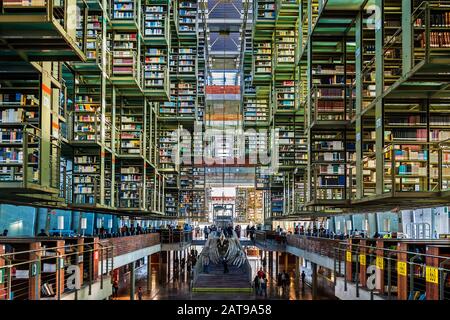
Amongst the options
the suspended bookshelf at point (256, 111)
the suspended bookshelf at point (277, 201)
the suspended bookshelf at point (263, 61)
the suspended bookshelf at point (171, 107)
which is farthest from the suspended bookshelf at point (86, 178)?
the suspended bookshelf at point (277, 201)

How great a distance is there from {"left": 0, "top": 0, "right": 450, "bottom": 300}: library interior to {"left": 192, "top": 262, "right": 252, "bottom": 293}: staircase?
9cm

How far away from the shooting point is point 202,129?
29.4 m

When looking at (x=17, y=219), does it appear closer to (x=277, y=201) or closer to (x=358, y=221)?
(x=358, y=221)

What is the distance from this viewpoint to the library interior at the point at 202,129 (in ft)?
23.1

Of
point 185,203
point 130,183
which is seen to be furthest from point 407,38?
point 185,203

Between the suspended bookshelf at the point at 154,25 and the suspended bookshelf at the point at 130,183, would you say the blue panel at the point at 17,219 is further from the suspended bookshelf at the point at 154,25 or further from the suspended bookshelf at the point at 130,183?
the suspended bookshelf at the point at 154,25

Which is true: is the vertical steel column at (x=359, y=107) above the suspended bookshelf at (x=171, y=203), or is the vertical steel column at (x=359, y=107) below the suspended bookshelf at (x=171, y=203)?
above

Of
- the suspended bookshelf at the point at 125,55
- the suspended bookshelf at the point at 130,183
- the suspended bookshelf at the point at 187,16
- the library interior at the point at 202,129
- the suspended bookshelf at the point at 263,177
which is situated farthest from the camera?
the suspended bookshelf at the point at 263,177

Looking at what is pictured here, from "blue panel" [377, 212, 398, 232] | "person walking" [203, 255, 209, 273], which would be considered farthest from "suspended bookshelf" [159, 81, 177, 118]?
"blue panel" [377, 212, 398, 232]

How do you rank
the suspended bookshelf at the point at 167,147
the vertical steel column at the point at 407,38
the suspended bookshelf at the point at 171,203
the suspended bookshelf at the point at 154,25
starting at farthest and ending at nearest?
the suspended bookshelf at the point at 171,203, the suspended bookshelf at the point at 167,147, the suspended bookshelf at the point at 154,25, the vertical steel column at the point at 407,38

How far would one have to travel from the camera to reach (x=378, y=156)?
29.0 feet

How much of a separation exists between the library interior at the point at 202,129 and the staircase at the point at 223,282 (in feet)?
0.28
